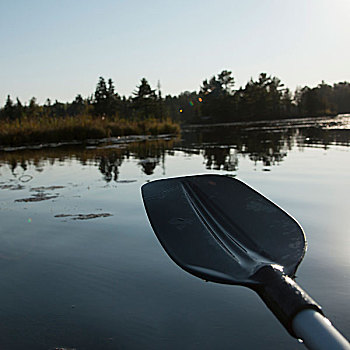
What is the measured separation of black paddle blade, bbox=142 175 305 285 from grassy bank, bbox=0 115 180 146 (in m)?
11.8

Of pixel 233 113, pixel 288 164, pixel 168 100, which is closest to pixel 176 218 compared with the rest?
pixel 288 164

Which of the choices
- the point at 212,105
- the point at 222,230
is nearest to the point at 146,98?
the point at 212,105

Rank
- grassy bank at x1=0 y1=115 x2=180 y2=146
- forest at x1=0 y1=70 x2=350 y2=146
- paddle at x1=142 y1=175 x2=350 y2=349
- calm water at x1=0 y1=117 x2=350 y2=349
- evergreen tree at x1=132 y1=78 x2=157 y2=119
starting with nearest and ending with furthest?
paddle at x1=142 y1=175 x2=350 y2=349, calm water at x1=0 y1=117 x2=350 y2=349, grassy bank at x1=0 y1=115 x2=180 y2=146, forest at x1=0 y1=70 x2=350 y2=146, evergreen tree at x1=132 y1=78 x2=157 y2=119

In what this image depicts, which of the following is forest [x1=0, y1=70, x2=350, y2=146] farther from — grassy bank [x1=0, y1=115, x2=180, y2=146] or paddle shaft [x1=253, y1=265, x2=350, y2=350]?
paddle shaft [x1=253, y1=265, x2=350, y2=350]

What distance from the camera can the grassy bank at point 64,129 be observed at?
12891mm

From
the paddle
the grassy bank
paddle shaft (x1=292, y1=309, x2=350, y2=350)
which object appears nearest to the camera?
paddle shaft (x1=292, y1=309, x2=350, y2=350)

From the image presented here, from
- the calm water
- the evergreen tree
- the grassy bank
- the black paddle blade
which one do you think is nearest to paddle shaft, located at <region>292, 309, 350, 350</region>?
the calm water

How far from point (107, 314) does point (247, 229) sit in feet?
2.78

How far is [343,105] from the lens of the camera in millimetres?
81438

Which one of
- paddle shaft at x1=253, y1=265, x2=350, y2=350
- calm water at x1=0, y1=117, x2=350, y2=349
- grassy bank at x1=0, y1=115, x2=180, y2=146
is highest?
grassy bank at x1=0, y1=115, x2=180, y2=146

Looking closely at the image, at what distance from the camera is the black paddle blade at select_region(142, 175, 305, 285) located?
157 cm

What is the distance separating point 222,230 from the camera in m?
1.91

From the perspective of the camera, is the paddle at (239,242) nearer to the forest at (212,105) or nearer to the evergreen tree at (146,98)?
the forest at (212,105)

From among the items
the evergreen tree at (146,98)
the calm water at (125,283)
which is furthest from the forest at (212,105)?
the calm water at (125,283)
